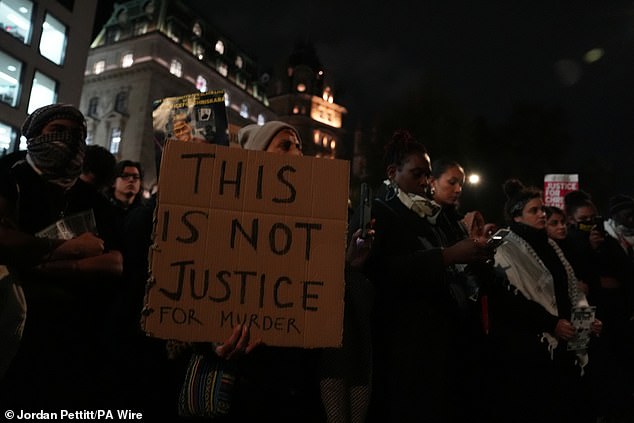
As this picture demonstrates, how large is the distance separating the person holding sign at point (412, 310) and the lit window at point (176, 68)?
1815 inches

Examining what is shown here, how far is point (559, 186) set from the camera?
12.5m

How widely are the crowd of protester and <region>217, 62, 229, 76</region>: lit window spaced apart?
169ft

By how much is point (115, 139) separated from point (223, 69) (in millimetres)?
16542

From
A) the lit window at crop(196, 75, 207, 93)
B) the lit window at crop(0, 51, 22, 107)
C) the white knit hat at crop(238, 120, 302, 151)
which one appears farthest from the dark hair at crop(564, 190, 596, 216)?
the lit window at crop(196, 75, 207, 93)

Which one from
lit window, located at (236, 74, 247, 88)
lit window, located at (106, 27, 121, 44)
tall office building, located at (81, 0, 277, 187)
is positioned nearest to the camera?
tall office building, located at (81, 0, 277, 187)

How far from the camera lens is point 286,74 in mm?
74312

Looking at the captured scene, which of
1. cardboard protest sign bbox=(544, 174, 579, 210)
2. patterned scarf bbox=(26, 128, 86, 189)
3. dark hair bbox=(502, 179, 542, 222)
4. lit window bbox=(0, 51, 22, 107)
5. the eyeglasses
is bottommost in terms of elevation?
patterned scarf bbox=(26, 128, 86, 189)

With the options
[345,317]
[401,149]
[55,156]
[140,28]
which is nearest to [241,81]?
[140,28]

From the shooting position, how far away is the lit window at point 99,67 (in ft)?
153

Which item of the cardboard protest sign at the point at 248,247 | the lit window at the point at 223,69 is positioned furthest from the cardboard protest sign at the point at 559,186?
the lit window at the point at 223,69

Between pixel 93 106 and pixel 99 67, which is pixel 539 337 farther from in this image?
pixel 99 67

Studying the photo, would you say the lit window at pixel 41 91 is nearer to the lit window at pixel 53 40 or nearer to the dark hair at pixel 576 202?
the lit window at pixel 53 40

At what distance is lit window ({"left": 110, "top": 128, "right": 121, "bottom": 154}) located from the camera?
4225cm

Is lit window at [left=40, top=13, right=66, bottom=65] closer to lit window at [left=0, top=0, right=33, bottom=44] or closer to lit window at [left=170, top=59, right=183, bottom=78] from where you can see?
lit window at [left=0, top=0, right=33, bottom=44]
